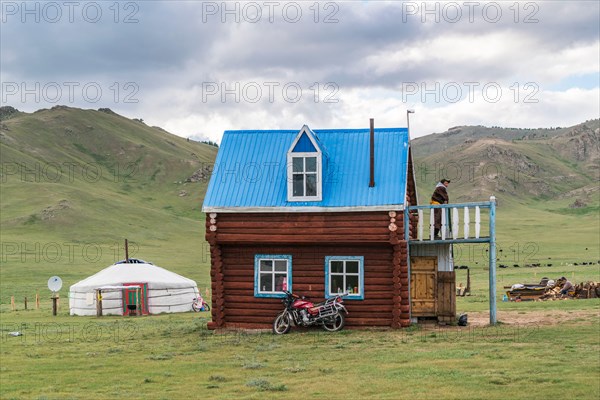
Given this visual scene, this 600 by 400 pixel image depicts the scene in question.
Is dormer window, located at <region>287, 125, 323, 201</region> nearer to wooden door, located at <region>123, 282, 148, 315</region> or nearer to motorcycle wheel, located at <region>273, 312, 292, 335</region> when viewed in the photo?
motorcycle wheel, located at <region>273, 312, 292, 335</region>

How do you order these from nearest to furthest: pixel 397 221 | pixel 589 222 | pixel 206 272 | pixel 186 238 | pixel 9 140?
1. pixel 397 221
2. pixel 206 272
3. pixel 186 238
4. pixel 589 222
5. pixel 9 140

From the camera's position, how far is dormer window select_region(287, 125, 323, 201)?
30.1m

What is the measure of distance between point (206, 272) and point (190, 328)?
50.2 metres

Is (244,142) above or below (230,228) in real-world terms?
above

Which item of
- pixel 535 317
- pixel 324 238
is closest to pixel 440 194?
pixel 324 238

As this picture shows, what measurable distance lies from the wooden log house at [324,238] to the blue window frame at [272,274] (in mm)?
A: 38

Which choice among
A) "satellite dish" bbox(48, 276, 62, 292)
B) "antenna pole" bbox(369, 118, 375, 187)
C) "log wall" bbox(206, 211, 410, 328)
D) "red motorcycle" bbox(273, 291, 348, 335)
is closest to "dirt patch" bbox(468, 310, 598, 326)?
"log wall" bbox(206, 211, 410, 328)

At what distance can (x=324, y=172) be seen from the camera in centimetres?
3091

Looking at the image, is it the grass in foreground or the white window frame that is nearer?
the grass in foreground

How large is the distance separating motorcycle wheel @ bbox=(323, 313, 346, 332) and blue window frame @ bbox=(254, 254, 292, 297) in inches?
78.7

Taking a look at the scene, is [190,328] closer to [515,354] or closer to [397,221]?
[397,221]

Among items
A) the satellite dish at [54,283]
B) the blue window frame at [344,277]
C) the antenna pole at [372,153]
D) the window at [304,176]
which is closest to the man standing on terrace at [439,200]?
the antenna pole at [372,153]

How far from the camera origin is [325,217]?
2964cm

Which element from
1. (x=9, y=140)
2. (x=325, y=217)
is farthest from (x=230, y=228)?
(x=9, y=140)
